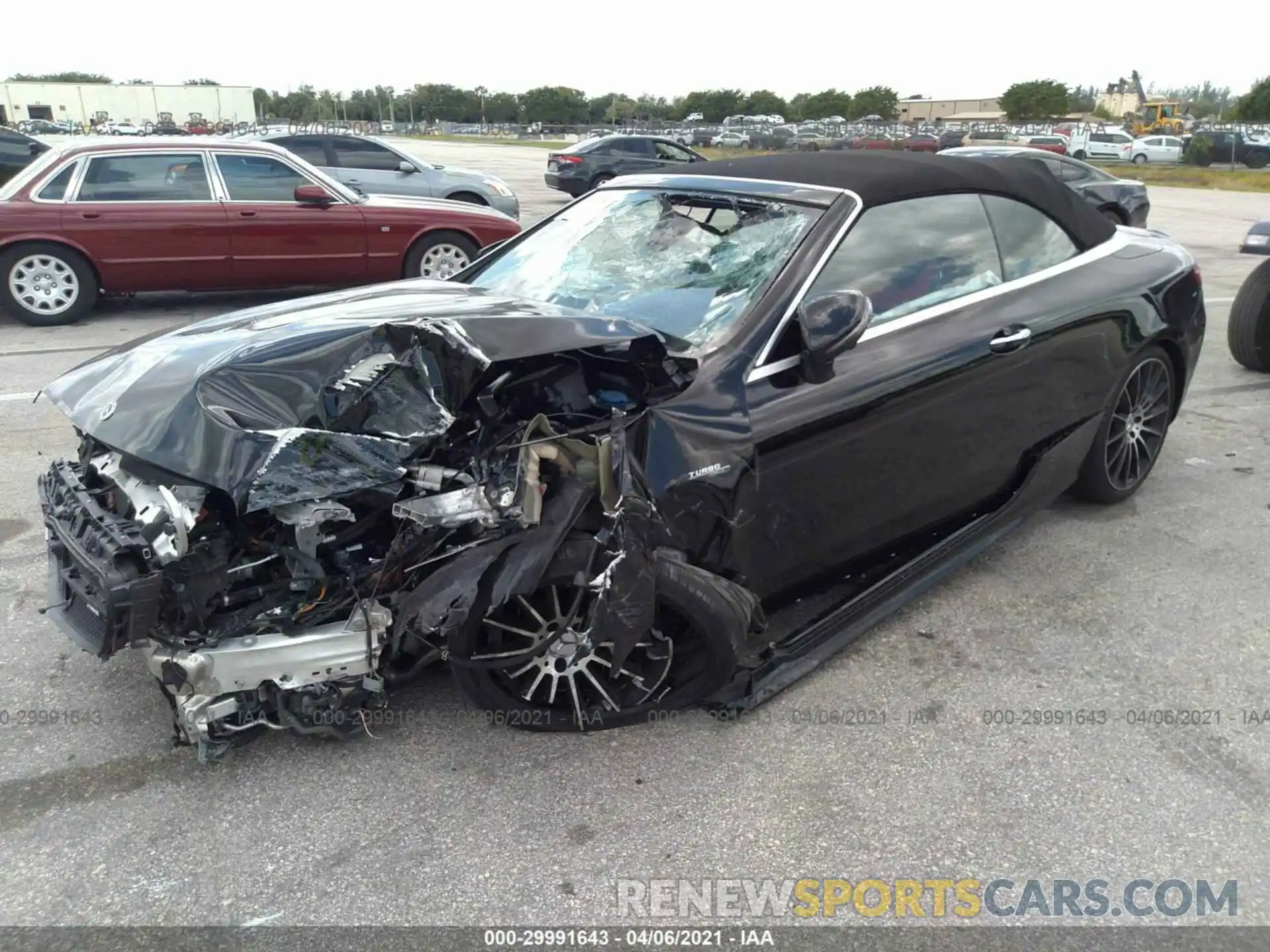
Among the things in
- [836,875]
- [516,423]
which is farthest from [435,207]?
[836,875]

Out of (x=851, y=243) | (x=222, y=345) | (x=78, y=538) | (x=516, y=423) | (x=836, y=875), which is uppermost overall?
(x=851, y=243)

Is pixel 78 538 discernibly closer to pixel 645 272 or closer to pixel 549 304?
pixel 549 304

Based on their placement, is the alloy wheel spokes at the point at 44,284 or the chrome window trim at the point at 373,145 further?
the chrome window trim at the point at 373,145

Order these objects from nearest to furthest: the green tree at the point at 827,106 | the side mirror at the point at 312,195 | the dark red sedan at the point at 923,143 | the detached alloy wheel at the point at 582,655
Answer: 1. the detached alloy wheel at the point at 582,655
2. the side mirror at the point at 312,195
3. the dark red sedan at the point at 923,143
4. the green tree at the point at 827,106

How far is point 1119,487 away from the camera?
4605 mm

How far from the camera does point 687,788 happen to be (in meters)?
2.75

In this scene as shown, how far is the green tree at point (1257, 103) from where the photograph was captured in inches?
2354

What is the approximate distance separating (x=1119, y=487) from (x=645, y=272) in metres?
2.62

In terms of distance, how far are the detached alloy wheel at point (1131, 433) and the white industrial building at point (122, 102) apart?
104991 millimetres

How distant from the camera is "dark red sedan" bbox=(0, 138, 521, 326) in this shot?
28.4ft

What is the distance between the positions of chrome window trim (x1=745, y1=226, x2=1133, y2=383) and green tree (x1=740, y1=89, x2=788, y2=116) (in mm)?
100115

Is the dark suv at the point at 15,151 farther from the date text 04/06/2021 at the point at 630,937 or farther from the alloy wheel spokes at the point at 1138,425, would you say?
the date text 04/06/2021 at the point at 630,937

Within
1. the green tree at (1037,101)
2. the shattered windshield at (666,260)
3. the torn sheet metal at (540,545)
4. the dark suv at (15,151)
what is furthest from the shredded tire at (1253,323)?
the green tree at (1037,101)

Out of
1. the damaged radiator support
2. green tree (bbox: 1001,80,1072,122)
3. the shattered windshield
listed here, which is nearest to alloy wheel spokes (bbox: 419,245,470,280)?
the shattered windshield
